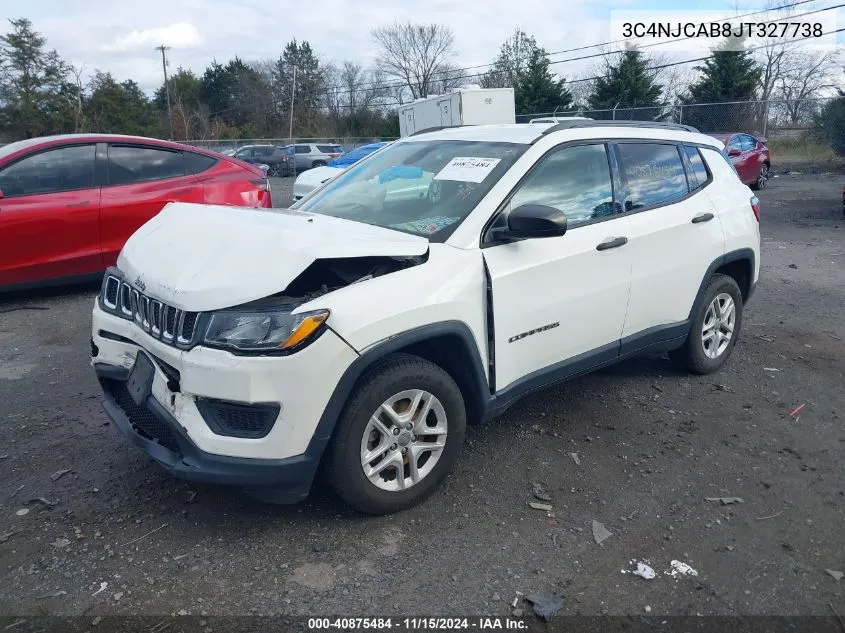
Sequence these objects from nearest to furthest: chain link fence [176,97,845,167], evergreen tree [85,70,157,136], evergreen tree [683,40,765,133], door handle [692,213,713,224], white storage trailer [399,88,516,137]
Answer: door handle [692,213,713,224] → white storage trailer [399,88,516,137] → chain link fence [176,97,845,167] → evergreen tree [683,40,765,133] → evergreen tree [85,70,157,136]

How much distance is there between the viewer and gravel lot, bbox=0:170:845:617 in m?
2.86

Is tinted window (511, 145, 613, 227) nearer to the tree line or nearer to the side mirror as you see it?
the side mirror

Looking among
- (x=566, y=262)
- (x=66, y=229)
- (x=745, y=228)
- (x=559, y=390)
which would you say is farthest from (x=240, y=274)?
(x=66, y=229)

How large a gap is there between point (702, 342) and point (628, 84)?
1257 inches

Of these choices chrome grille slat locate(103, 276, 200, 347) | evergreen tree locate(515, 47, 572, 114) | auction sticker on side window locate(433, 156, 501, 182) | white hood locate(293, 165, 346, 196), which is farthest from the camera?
evergreen tree locate(515, 47, 572, 114)

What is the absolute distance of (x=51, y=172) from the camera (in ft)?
23.1

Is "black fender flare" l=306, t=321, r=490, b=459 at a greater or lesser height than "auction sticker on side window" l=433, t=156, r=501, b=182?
lesser

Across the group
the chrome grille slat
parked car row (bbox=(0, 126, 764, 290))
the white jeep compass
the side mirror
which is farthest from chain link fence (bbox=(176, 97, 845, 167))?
the chrome grille slat

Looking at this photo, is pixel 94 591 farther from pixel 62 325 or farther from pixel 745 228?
pixel 745 228

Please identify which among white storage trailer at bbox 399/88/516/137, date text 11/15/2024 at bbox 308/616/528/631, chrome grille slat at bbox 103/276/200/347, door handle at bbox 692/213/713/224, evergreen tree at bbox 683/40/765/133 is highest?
evergreen tree at bbox 683/40/765/133

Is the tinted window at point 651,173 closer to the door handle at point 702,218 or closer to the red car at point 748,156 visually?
the door handle at point 702,218

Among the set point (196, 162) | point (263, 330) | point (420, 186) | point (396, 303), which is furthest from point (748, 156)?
point (263, 330)

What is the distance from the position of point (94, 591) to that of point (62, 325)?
429cm

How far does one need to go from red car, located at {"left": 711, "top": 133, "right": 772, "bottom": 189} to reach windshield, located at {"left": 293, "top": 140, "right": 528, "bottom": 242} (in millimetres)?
13939
